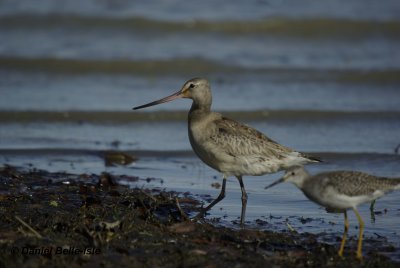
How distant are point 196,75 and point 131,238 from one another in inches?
336

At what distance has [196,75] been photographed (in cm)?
1448

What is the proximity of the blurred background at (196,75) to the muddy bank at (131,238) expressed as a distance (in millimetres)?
822

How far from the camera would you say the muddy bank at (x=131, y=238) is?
5688 mm

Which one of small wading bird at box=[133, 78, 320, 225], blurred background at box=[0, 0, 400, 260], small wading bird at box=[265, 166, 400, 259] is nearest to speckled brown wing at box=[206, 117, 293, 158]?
small wading bird at box=[133, 78, 320, 225]

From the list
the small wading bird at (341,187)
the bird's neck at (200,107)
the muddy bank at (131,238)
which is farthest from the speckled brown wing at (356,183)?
the bird's neck at (200,107)

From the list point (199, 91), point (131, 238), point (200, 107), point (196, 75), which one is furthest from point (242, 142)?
point (196, 75)

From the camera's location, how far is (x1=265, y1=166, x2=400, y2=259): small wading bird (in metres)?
6.04

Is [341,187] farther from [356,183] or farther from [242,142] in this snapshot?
[242,142]

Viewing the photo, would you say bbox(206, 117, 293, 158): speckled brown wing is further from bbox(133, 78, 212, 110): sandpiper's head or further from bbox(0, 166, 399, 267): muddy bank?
bbox(0, 166, 399, 267): muddy bank

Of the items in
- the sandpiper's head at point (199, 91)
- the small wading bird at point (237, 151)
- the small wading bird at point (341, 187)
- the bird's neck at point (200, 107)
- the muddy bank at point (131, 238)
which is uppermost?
the sandpiper's head at point (199, 91)

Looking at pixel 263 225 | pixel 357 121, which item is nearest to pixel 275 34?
pixel 357 121

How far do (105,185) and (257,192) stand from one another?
163cm

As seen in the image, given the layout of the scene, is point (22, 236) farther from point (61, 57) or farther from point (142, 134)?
point (61, 57)

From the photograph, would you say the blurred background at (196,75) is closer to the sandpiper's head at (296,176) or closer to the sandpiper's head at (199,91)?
the sandpiper's head at (296,176)
